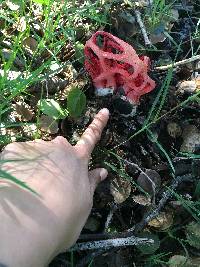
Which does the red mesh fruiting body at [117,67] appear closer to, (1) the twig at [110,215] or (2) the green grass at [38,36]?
(2) the green grass at [38,36]

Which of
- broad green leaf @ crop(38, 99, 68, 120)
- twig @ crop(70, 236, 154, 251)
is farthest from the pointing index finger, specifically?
twig @ crop(70, 236, 154, 251)

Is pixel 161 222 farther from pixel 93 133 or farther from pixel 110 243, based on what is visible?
pixel 93 133

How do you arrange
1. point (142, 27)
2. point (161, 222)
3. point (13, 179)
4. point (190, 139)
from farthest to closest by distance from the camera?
1. point (142, 27)
2. point (190, 139)
3. point (161, 222)
4. point (13, 179)

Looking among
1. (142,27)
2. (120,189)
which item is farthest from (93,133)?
(142,27)

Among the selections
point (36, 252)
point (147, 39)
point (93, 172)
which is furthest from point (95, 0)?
point (36, 252)

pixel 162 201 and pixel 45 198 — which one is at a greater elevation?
pixel 45 198
